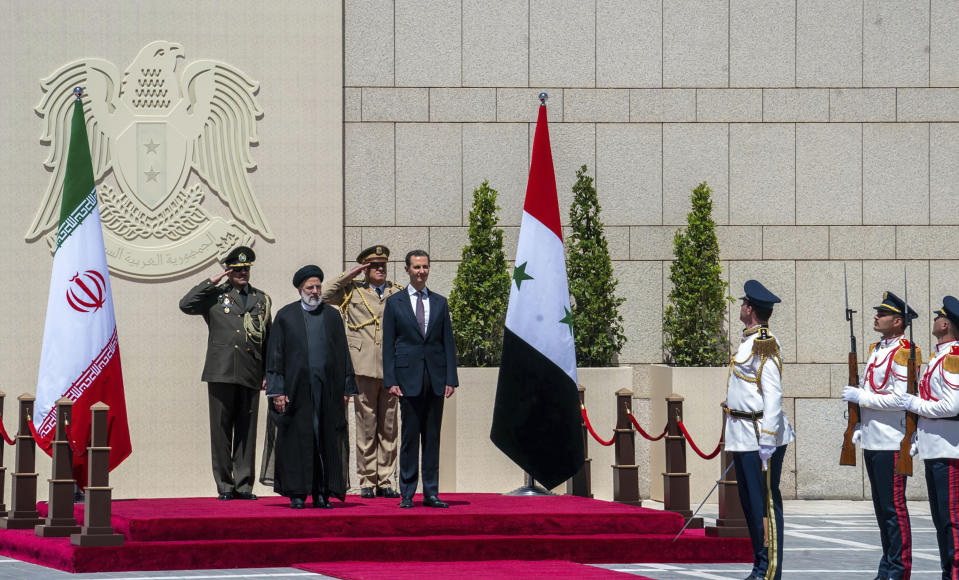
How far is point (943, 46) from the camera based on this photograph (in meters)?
15.6

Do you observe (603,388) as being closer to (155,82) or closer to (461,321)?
(461,321)

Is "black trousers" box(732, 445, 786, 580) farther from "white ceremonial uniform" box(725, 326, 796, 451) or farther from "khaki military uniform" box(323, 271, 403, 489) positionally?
"khaki military uniform" box(323, 271, 403, 489)

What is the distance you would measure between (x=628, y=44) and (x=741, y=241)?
7.90 ft

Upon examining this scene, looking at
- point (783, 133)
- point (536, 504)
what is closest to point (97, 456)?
point (536, 504)

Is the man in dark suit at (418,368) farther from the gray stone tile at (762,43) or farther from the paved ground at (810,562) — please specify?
the gray stone tile at (762,43)

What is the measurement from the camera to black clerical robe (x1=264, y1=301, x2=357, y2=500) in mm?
10750

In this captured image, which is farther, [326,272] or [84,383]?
[326,272]

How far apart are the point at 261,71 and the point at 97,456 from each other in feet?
19.0

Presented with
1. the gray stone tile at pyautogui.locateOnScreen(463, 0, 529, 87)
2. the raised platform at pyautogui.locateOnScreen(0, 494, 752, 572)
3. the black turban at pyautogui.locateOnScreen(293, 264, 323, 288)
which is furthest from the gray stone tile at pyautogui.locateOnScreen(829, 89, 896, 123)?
the black turban at pyautogui.locateOnScreen(293, 264, 323, 288)

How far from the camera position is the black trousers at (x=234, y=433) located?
11477mm

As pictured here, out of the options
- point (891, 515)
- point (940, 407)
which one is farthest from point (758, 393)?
point (891, 515)

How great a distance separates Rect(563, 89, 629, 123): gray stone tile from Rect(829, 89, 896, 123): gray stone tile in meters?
2.24

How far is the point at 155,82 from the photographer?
14.6m

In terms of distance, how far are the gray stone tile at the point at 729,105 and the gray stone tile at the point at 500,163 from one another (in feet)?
6.23
